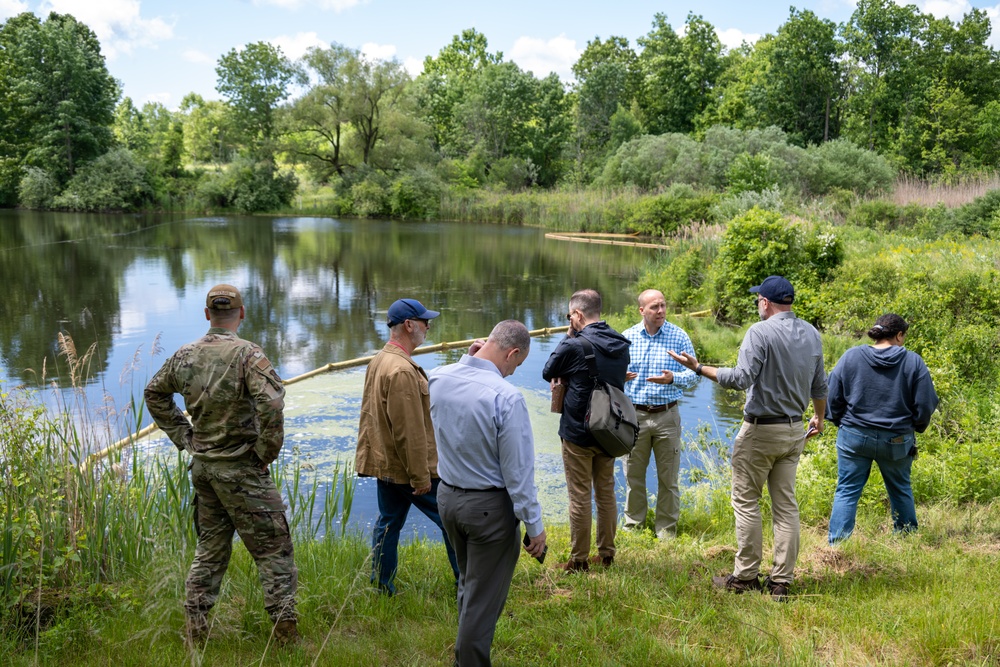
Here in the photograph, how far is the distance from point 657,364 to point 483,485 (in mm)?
2791

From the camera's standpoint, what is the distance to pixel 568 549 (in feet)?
17.8

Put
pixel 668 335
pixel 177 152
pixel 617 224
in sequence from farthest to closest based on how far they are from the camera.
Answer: pixel 177 152
pixel 617 224
pixel 668 335

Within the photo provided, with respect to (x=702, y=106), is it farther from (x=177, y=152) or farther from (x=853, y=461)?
(x=853, y=461)

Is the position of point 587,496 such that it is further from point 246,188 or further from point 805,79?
point 805,79

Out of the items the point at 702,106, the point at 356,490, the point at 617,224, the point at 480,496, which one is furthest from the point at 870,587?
the point at 702,106

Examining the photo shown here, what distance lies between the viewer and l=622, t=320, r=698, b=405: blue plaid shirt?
582 centimetres

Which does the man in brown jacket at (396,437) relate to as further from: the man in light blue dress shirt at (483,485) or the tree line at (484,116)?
the tree line at (484,116)

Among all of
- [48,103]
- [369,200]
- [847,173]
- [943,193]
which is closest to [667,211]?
[847,173]

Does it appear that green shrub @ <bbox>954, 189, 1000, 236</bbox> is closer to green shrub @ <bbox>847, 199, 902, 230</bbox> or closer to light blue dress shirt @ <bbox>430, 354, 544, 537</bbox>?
green shrub @ <bbox>847, 199, 902, 230</bbox>

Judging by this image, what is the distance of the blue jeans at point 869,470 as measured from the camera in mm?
5203

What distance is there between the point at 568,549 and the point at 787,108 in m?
51.6

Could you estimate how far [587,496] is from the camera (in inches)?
195

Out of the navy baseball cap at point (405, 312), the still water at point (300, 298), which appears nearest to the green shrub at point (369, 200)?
the still water at point (300, 298)

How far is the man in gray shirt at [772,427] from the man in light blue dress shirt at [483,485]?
180 centimetres
